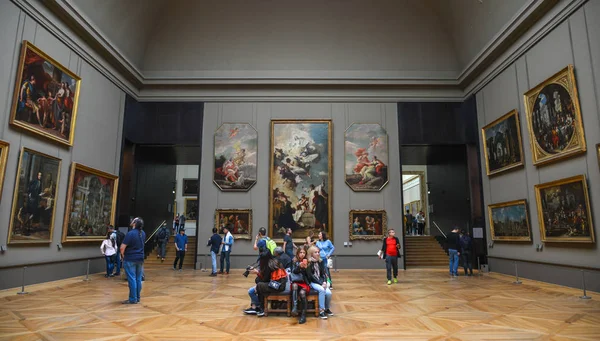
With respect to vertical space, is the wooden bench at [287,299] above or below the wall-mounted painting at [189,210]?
below

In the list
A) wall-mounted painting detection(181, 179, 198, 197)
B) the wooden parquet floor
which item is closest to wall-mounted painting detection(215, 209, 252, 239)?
the wooden parquet floor

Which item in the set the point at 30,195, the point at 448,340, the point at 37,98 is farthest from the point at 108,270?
the point at 448,340

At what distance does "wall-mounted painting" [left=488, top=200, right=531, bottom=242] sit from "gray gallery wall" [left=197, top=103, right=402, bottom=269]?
3.81 meters

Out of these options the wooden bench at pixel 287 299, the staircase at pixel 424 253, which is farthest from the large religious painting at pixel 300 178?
the wooden bench at pixel 287 299

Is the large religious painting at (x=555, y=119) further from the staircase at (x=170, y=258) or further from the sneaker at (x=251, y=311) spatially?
the staircase at (x=170, y=258)

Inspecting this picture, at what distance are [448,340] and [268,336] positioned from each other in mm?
2544

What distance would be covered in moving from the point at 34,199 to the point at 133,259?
5.10 metres

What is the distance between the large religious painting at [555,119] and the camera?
1011cm

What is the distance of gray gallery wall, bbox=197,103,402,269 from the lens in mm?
16469

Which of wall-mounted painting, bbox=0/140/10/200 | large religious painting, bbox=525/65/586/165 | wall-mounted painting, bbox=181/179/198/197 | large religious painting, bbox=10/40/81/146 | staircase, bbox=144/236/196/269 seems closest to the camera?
wall-mounted painting, bbox=0/140/10/200

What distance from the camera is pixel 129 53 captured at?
1596 centimetres

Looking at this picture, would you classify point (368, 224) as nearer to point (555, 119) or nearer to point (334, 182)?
point (334, 182)

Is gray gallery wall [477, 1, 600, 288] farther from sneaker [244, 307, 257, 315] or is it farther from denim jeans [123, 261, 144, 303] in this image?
denim jeans [123, 261, 144, 303]

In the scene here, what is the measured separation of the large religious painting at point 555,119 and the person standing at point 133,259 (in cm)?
1122
